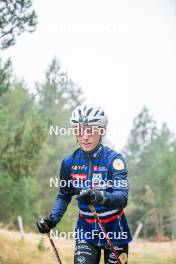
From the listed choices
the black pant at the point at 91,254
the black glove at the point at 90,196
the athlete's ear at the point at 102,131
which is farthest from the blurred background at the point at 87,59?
the black glove at the point at 90,196

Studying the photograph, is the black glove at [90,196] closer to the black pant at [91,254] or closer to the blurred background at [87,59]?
the black pant at [91,254]

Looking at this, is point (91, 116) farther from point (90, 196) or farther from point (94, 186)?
Answer: point (90, 196)

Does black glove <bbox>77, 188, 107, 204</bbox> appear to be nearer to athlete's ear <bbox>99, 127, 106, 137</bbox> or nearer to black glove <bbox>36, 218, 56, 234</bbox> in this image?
black glove <bbox>36, 218, 56, 234</bbox>

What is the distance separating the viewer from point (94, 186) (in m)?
3.12

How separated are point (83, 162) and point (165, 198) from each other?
645 centimetres

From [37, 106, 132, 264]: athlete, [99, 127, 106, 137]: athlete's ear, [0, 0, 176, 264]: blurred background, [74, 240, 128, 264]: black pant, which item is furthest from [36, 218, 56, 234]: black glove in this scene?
[0, 0, 176, 264]: blurred background

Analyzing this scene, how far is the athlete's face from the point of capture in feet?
10.4

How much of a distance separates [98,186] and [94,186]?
0.04 meters

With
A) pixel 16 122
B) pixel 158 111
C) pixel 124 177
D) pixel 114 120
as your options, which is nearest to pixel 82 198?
pixel 124 177

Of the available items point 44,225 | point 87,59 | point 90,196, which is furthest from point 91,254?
point 87,59

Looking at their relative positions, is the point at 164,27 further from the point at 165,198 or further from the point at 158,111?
the point at 165,198

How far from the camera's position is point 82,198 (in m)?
2.50

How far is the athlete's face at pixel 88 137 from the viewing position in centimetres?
317

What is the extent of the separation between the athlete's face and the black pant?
2.12ft
